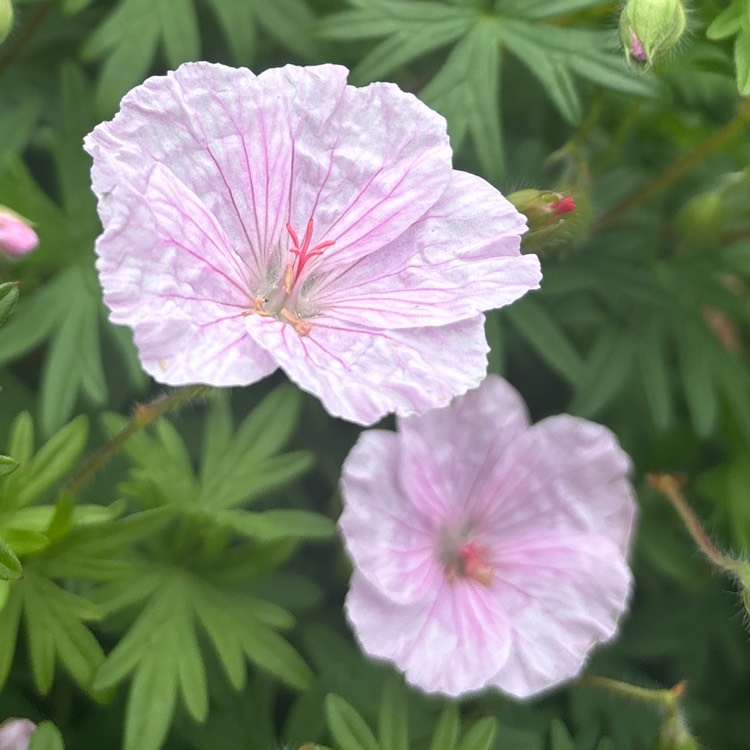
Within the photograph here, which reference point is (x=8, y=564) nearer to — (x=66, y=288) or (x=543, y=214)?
(x=66, y=288)

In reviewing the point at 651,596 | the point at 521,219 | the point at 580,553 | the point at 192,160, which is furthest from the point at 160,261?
the point at 651,596

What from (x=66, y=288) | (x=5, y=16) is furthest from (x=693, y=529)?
(x=5, y=16)

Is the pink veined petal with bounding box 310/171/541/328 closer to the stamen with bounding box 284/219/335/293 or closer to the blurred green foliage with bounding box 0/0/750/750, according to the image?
the stamen with bounding box 284/219/335/293

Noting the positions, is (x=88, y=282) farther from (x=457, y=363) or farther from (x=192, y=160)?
(x=457, y=363)

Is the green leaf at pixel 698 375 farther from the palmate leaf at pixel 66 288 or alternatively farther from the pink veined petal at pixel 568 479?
the palmate leaf at pixel 66 288

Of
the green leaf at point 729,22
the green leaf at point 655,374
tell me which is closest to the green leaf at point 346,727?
the green leaf at point 655,374

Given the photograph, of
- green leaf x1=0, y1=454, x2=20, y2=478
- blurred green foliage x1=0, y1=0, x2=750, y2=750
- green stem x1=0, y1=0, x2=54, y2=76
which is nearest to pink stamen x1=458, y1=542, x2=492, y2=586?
blurred green foliage x1=0, y1=0, x2=750, y2=750
